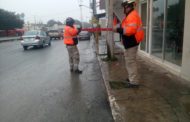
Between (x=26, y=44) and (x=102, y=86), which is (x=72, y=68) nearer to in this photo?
(x=102, y=86)

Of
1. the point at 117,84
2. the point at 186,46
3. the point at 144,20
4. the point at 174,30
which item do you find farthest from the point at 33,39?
the point at 186,46

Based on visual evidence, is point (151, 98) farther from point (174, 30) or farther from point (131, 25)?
point (174, 30)

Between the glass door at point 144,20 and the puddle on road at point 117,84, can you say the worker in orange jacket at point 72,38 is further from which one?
the glass door at point 144,20

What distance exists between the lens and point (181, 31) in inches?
302

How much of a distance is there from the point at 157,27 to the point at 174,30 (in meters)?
1.84

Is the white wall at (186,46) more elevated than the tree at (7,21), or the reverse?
the tree at (7,21)

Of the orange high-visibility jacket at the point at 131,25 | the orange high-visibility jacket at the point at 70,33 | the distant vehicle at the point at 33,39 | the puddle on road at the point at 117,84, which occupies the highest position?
the orange high-visibility jacket at the point at 131,25

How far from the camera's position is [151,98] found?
5.78 metres

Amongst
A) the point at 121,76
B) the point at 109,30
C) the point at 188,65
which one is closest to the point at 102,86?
the point at 121,76

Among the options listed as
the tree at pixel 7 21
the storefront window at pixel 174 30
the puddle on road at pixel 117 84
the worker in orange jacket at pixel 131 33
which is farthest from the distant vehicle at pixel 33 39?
the tree at pixel 7 21

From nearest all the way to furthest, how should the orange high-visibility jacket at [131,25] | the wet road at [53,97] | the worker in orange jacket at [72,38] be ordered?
1. the wet road at [53,97]
2. the orange high-visibility jacket at [131,25]
3. the worker in orange jacket at [72,38]

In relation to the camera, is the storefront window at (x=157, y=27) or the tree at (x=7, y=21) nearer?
the storefront window at (x=157, y=27)

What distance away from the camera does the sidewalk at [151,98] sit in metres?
4.78

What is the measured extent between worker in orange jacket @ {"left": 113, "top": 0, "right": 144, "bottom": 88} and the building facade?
4.55ft
